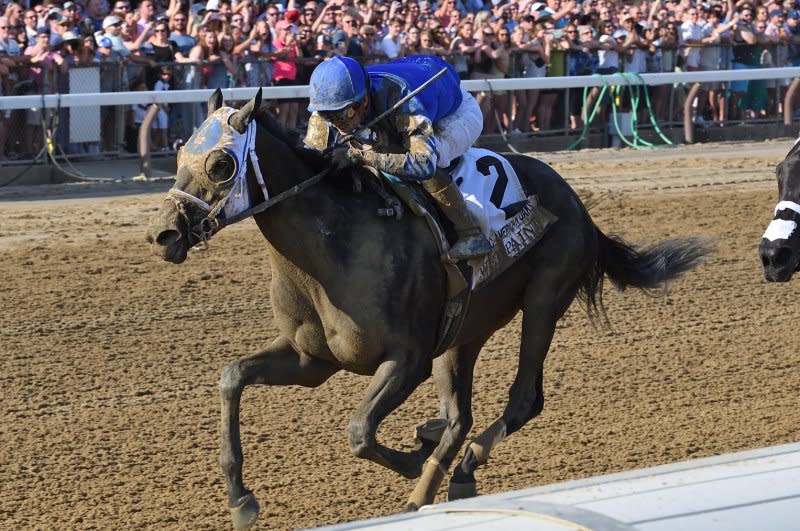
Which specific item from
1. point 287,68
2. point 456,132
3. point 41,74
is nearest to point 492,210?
point 456,132

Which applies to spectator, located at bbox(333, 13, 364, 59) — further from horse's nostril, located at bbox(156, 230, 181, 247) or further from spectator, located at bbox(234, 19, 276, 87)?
horse's nostril, located at bbox(156, 230, 181, 247)

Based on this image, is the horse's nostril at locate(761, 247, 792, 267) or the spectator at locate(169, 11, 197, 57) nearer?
the horse's nostril at locate(761, 247, 792, 267)

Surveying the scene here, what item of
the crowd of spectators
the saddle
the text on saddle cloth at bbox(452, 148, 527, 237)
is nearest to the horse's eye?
the saddle

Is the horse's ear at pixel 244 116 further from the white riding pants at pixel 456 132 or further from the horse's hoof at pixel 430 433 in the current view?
the horse's hoof at pixel 430 433

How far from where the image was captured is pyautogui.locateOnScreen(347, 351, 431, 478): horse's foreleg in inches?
206

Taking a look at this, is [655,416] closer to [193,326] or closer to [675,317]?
[675,317]

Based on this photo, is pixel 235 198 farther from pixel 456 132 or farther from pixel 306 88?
pixel 306 88

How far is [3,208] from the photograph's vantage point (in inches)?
475

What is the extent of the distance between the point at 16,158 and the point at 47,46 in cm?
107

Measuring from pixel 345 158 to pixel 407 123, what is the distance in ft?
0.92

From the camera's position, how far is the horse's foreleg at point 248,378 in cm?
535

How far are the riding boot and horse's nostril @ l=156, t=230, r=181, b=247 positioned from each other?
3.61ft

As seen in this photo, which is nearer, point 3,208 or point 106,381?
point 106,381

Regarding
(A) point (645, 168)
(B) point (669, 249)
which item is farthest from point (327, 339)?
(A) point (645, 168)
